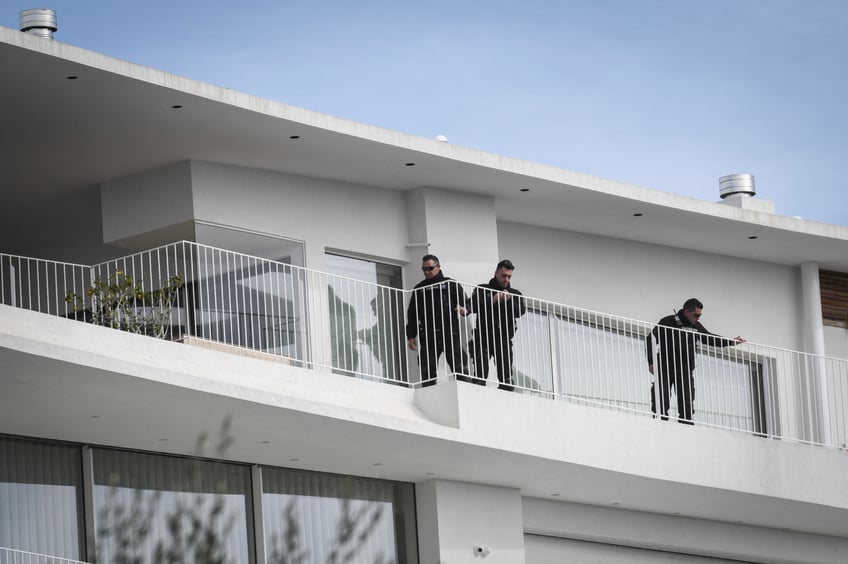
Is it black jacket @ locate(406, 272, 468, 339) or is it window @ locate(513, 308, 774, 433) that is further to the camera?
window @ locate(513, 308, 774, 433)

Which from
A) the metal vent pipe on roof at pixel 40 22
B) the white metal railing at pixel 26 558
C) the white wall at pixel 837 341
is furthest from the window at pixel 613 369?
the metal vent pipe on roof at pixel 40 22

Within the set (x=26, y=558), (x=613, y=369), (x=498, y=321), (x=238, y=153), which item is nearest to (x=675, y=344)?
(x=613, y=369)

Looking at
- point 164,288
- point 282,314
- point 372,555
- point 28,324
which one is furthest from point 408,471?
point 28,324

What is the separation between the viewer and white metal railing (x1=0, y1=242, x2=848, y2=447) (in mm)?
15266

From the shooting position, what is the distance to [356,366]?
1641 cm

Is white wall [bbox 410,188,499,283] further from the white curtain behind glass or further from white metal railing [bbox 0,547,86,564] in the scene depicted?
white metal railing [bbox 0,547,86,564]

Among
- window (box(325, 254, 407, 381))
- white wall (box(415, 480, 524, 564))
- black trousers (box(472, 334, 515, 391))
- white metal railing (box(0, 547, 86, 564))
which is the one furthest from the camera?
A: white wall (box(415, 480, 524, 564))

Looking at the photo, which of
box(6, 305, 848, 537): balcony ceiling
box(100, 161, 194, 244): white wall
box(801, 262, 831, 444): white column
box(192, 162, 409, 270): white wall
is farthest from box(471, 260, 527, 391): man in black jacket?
box(801, 262, 831, 444): white column

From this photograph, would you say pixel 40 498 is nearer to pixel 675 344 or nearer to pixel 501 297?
pixel 501 297

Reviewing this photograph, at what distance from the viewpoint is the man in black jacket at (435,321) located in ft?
50.8

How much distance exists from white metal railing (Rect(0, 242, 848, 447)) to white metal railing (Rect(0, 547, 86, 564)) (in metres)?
2.23

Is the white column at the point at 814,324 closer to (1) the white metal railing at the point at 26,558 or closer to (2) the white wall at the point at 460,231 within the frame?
(2) the white wall at the point at 460,231

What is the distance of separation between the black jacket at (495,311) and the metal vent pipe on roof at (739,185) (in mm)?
6024

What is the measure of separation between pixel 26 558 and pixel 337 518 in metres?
3.88
